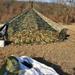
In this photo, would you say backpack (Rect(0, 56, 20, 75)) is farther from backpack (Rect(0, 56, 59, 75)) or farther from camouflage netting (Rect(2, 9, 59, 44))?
camouflage netting (Rect(2, 9, 59, 44))

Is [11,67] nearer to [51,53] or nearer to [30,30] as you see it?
[51,53]

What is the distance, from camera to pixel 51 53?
11.2 m

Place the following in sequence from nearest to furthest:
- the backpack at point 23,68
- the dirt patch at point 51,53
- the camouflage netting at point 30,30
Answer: the backpack at point 23,68, the dirt patch at point 51,53, the camouflage netting at point 30,30

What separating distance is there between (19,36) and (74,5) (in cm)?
1747

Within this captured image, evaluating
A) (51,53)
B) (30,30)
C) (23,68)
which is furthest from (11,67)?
(30,30)

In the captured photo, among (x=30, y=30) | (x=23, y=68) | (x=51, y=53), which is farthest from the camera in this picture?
(x=30, y=30)

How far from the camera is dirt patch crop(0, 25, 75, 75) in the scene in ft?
30.2

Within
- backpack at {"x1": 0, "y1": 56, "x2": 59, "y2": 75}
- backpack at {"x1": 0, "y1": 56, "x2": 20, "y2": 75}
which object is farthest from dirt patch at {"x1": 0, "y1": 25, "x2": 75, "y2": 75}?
backpack at {"x1": 0, "y1": 56, "x2": 20, "y2": 75}

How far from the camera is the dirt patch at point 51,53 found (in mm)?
9219

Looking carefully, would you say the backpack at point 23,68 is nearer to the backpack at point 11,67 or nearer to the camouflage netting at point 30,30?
the backpack at point 11,67

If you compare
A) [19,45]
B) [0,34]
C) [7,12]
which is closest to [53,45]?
Answer: [19,45]

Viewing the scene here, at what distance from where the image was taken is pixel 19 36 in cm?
1337

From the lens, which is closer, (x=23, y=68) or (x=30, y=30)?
(x=23, y=68)

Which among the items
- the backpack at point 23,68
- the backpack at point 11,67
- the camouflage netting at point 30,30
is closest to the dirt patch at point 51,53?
the camouflage netting at point 30,30
